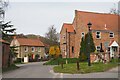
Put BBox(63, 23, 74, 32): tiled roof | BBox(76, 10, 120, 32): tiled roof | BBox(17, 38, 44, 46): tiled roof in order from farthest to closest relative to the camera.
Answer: BBox(17, 38, 44, 46): tiled roof, BBox(63, 23, 74, 32): tiled roof, BBox(76, 10, 120, 32): tiled roof

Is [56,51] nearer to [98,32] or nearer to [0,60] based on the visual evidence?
[98,32]

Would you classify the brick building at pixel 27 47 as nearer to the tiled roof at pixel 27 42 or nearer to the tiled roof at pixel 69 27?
the tiled roof at pixel 27 42

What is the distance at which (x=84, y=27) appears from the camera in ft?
191

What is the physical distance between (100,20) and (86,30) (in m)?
4.85

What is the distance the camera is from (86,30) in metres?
58.3

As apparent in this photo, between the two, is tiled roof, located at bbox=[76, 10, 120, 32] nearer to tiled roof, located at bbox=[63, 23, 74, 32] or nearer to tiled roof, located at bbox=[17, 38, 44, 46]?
tiled roof, located at bbox=[63, 23, 74, 32]

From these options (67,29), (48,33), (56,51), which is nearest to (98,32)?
(67,29)

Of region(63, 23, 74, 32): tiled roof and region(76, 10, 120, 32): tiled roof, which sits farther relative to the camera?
region(63, 23, 74, 32): tiled roof

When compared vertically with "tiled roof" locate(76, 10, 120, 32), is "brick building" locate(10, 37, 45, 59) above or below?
below

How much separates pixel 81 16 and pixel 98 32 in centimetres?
485

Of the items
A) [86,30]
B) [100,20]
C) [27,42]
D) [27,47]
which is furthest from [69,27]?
[27,42]

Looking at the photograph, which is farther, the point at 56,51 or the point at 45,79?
the point at 56,51

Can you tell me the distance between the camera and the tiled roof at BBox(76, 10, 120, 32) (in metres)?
58.7

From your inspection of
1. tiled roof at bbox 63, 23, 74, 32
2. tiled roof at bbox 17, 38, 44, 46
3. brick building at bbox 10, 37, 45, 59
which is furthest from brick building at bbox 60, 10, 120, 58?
tiled roof at bbox 17, 38, 44, 46
